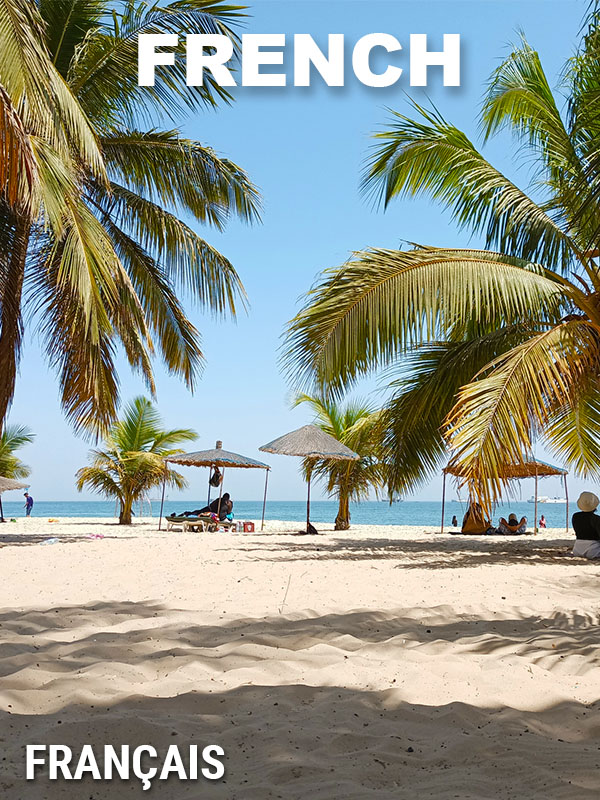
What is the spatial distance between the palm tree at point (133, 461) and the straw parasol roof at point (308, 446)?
5951 millimetres

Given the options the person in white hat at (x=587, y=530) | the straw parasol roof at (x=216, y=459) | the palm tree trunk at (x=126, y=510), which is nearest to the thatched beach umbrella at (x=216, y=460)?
the straw parasol roof at (x=216, y=459)

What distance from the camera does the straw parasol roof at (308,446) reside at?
49.4ft

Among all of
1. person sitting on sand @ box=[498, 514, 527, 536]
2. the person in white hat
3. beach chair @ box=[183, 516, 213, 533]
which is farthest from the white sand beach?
person sitting on sand @ box=[498, 514, 527, 536]

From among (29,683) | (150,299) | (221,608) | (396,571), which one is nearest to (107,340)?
(150,299)

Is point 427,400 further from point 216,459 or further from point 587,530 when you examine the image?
point 216,459

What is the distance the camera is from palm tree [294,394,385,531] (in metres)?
17.9

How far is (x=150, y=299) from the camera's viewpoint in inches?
478

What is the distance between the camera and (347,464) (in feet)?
59.5

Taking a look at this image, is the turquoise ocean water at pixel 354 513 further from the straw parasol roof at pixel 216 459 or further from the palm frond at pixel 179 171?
the palm frond at pixel 179 171

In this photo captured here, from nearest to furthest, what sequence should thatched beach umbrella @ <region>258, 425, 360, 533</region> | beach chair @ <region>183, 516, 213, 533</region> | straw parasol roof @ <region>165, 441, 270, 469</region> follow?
thatched beach umbrella @ <region>258, 425, 360, 533</region> → beach chair @ <region>183, 516, 213, 533</region> → straw parasol roof @ <region>165, 441, 270, 469</region>

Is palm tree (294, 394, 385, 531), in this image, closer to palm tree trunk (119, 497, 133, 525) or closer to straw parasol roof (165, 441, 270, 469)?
straw parasol roof (165, 441, 270, 469)

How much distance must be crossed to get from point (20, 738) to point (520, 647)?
2.63 meters

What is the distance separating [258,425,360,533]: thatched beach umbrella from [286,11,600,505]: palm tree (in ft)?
13.7

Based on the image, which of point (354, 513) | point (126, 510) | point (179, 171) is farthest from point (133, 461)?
point (354, 513)
